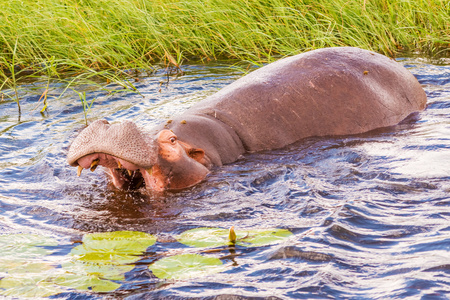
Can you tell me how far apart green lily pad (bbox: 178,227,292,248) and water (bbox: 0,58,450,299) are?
6cm

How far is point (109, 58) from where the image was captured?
792 cm

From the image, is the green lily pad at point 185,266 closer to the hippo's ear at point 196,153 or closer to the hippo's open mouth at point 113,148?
the hippo's open mouth at point 113,148

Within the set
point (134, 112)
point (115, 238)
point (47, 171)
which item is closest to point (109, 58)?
point (134, 112)

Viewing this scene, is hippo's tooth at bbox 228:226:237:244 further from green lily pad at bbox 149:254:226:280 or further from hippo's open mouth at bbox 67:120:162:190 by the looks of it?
hippo's open mouth at bbox 67:120:162:190

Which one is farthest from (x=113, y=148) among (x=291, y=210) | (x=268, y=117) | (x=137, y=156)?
(x=268, y=117)

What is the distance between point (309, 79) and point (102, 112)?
8.00 feet

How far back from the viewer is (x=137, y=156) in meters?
3.71

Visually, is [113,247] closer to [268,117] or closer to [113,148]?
[113,148]

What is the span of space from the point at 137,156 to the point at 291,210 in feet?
3.32

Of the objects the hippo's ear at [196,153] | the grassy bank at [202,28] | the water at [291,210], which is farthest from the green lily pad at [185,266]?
the grassy bank at [202,28]

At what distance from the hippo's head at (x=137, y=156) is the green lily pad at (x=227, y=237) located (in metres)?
0.64

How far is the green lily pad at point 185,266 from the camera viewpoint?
2.90 meters

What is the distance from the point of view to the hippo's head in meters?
3.67

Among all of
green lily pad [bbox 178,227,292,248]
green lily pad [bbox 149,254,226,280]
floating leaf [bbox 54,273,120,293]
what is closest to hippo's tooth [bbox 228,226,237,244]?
green lily pad [bbox 178,227,292,248]
